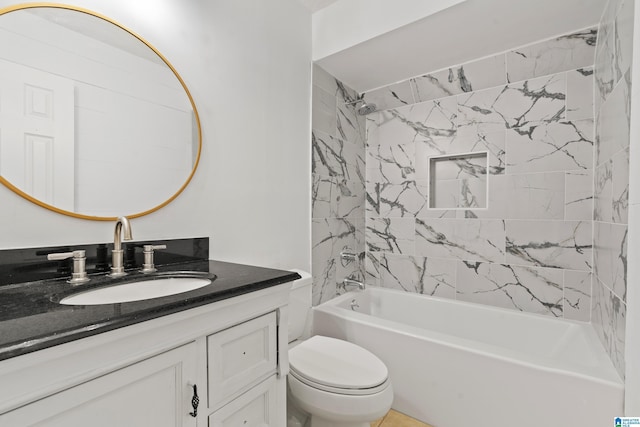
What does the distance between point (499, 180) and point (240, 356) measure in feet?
7.20

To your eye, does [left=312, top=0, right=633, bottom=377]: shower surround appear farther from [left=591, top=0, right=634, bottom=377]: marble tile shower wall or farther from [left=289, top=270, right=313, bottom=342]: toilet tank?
[left=289, top=270, right=313, bottom=342]: toilet tank

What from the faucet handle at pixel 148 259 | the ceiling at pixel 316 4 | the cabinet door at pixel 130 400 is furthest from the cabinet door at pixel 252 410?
the ceiling at pixel 316 4

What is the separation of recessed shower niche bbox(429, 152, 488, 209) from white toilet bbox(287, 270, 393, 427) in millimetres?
1508

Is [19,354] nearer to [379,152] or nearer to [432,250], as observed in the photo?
[432,250]

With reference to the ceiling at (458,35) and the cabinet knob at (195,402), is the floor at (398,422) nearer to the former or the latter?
the cabinet knob at (195,402)

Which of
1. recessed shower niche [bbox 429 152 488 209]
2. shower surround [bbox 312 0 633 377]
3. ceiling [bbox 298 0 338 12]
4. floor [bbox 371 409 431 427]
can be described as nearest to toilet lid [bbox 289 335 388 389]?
floor [bbox 371 409 431 427]

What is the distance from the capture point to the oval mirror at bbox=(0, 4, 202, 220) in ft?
3.22

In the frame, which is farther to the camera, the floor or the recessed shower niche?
the recessed shower niche

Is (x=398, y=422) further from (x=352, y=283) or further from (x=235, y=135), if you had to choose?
(x=235, y=135)

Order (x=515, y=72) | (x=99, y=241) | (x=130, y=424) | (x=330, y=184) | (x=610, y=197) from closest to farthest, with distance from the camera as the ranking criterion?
(x=130, y=424), (x=99, y=241), (x=610, y=197), (x=515, y=72), (x=330, y=184)

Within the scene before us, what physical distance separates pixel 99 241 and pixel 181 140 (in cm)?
55

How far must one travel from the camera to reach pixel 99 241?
3.76 ft

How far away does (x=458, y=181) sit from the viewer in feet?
8.17

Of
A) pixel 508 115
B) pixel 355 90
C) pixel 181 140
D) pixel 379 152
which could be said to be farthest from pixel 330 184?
pixel 508 115
